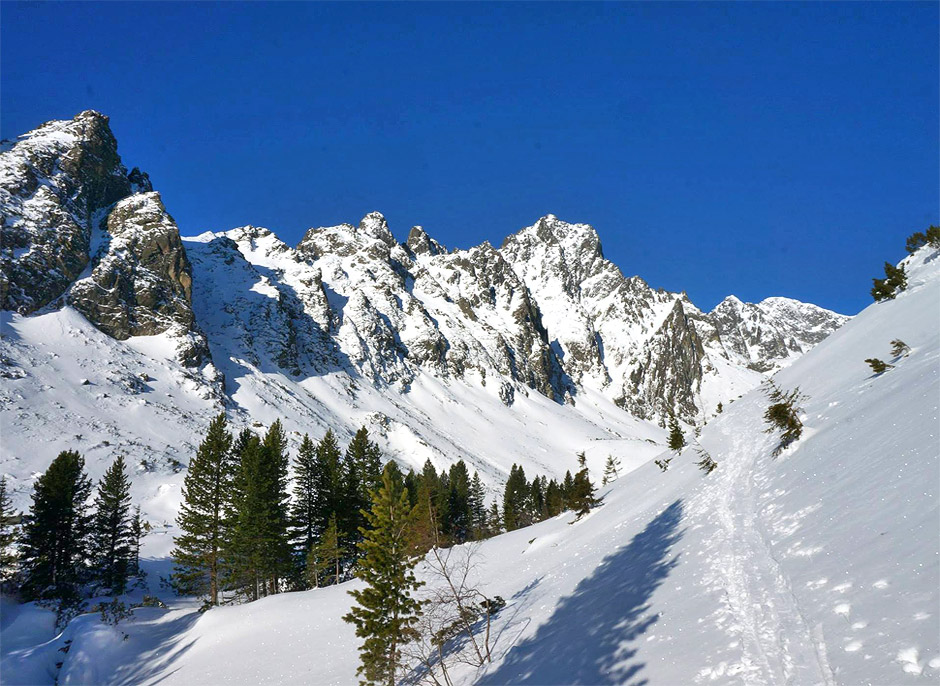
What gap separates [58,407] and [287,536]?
53.3m

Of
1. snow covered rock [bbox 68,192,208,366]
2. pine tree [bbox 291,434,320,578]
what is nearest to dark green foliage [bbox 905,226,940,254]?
pine tree [bbox 291,434,320,578]

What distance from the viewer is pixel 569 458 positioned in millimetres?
138875

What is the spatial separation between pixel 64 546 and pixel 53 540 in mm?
1157

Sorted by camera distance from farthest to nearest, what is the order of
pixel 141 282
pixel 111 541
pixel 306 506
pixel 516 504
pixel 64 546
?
pixel 141 282 < pixel 516 504 < pixel 306 506 < pixel 111 541 < pixel 64 546

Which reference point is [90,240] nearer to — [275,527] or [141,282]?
[141,282]

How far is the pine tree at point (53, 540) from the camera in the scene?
32.4 m

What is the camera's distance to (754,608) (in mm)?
8758

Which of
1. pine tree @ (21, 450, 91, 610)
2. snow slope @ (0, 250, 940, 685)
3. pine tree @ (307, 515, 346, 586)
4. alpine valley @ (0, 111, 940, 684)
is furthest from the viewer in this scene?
pine tree @ (307, 515, 346, 586)

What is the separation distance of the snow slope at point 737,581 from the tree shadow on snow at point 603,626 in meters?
0.07

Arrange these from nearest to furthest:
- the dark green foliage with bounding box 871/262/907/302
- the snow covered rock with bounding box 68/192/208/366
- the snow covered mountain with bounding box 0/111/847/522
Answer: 1. the dark green foliage with bounding box 871/262/907/302
2. the snow covered mountain with bounding box 0/111/847/522
3. the snow covered rock with bounding box 68/192/208/366

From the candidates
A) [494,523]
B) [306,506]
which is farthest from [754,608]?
[494,523]

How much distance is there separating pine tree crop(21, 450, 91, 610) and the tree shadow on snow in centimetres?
3468

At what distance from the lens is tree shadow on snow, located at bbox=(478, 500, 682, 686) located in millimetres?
10015

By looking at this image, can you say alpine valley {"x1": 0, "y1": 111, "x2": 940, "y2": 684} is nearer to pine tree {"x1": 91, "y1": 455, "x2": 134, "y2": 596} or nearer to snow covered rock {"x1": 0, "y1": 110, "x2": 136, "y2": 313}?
snow covered rock {"x1": 0, "y1": 110, "x2": 136, "y2": 313}
